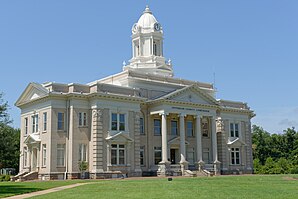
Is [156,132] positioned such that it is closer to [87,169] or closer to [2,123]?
[87,169]

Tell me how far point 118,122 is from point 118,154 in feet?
11.8

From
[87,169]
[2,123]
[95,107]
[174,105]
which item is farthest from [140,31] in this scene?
[2,123]

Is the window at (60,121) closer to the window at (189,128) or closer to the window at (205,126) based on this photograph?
the window at (189,128)

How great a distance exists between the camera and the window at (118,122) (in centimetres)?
4981

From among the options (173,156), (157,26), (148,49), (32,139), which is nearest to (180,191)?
(32,139)

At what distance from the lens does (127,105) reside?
51.1 metres

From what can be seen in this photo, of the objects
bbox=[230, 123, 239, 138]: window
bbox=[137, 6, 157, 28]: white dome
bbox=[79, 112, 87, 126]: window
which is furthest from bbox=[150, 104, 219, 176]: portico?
bbox=[137, 6, 157, 28]: white dome

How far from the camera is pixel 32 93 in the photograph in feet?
170

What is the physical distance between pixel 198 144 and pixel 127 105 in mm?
11495

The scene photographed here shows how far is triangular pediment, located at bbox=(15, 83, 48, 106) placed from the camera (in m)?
49.3

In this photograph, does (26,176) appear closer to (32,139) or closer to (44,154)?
(44,154)

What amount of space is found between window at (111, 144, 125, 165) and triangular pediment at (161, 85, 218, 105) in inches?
328

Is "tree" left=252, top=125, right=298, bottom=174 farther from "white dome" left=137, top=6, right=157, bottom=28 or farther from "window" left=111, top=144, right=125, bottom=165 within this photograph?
"window" left=111, top=144, right=125, bottom=165

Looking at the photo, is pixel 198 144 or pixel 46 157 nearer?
pixel 46 157
